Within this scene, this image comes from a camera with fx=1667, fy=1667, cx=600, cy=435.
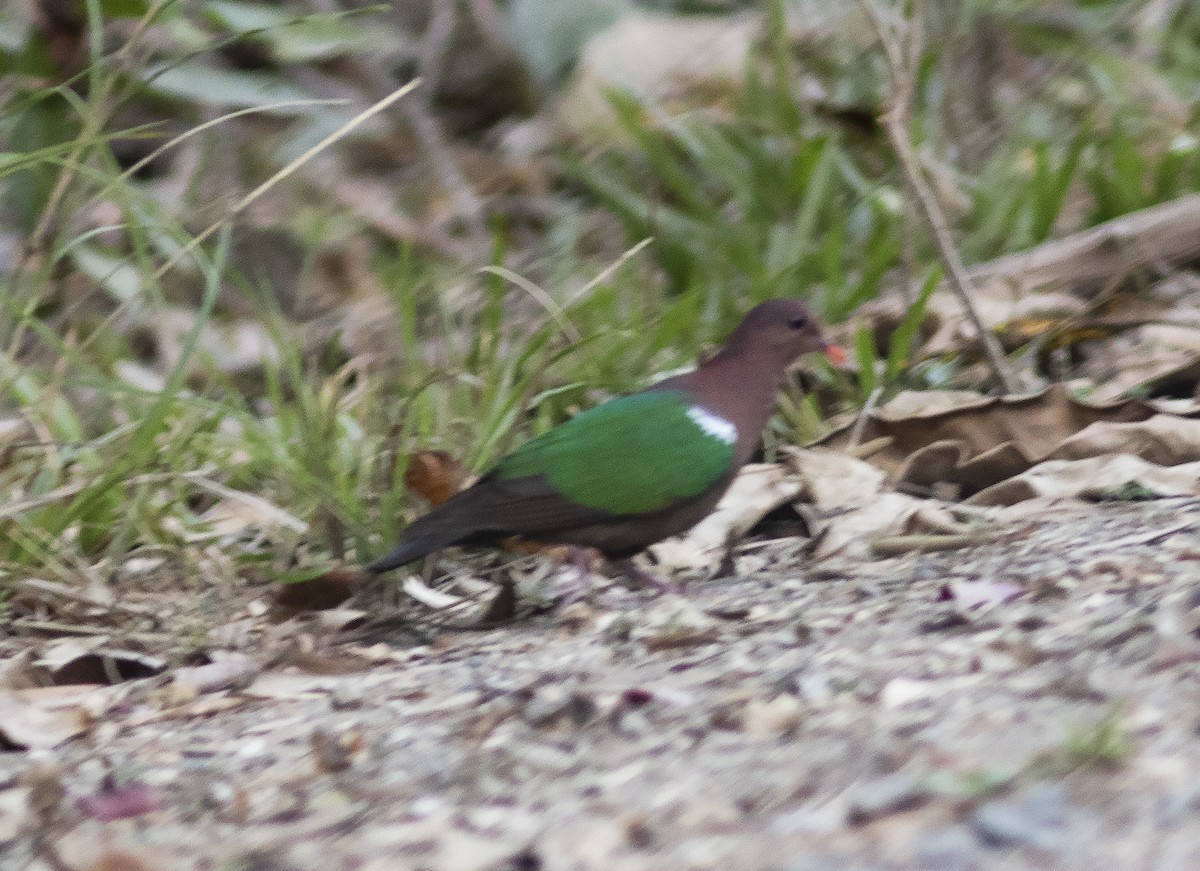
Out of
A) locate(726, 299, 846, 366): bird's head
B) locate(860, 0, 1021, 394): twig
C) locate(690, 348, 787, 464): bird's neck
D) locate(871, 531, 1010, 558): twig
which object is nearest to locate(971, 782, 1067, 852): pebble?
locate(871, 531, 1010, 558): twig

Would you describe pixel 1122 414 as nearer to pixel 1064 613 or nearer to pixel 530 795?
pixel 1064 613

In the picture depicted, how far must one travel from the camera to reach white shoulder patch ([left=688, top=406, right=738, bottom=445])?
344 cm

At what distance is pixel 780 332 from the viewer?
12.8 ft

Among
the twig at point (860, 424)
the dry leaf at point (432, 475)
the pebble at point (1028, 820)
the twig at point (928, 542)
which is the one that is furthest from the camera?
the twig at point (860, 424)

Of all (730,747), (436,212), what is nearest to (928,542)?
(730,747)

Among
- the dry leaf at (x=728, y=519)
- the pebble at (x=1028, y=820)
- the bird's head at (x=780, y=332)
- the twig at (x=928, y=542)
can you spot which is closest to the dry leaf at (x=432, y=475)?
the dry leaf at (x=728, y=519)

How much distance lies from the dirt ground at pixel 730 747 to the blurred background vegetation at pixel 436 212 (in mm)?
882

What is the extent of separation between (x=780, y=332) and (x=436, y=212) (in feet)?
13.9

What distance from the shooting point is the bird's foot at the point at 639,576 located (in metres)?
3.40

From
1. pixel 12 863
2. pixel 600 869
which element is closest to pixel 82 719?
pixel 12 863

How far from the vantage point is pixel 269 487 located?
13.0 ft

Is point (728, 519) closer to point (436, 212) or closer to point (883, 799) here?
point (883, 799)

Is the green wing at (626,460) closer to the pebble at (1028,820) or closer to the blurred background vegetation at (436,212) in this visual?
the blurred background vegetation at (436,212)

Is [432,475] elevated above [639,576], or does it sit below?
above
